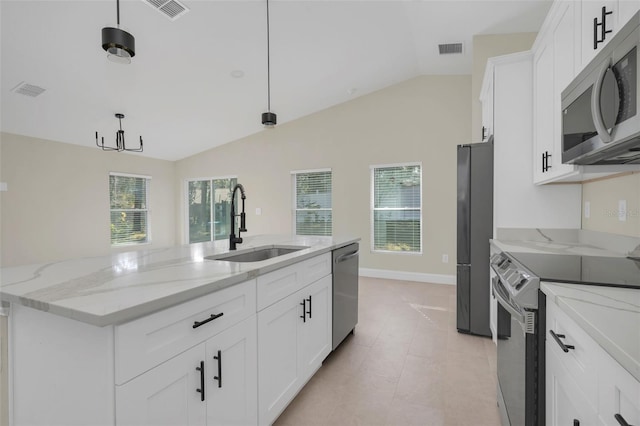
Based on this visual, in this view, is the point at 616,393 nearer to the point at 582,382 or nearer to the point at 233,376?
the point at 582,382

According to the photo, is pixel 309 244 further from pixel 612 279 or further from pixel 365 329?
pixel 612 279

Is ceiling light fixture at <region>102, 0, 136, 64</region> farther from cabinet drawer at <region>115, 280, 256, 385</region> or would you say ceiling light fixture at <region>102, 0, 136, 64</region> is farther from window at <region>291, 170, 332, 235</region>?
window at <region>291, 170, 332, 235</region>

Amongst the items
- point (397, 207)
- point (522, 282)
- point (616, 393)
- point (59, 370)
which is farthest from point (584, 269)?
point (397, 207)

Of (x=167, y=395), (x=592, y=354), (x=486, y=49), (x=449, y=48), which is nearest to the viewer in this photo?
(x=592, y=354)

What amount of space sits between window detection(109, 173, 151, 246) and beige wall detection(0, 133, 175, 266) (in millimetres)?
194

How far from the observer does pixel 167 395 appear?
1037 millimetres

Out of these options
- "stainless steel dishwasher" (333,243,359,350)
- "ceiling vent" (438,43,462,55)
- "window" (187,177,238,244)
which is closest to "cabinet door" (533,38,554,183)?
"stainless steel dishwasher" (333,243,359,350)

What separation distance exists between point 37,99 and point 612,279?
19.3 ft

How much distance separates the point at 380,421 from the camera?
1.77 m

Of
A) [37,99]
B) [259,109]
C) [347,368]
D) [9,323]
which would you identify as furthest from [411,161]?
[37,99]

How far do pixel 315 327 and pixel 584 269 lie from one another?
5.02 ft

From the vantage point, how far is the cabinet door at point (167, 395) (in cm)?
91

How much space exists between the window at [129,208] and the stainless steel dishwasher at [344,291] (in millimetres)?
5739

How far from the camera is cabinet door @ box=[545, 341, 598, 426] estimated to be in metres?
0.84
